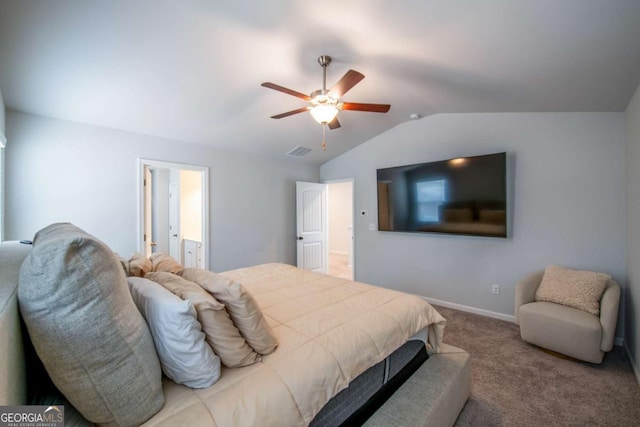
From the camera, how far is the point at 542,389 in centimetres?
207

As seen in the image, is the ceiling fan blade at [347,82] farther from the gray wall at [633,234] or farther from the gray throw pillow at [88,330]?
the gray wall at [633,234]

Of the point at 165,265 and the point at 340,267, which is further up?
the point at 165,265

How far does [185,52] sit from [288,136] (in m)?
2.04

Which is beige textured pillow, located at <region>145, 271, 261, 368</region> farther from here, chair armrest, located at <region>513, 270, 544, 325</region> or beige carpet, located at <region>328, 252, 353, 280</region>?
beige carpet, located at <region>328, 252, 353, 280</region>

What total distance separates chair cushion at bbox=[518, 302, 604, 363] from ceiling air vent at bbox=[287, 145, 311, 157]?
144 inches

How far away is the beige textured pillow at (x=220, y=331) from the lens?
1.12 m

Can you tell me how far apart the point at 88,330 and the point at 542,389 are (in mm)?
2957

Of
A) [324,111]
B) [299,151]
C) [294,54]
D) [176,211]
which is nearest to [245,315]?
[324,111]

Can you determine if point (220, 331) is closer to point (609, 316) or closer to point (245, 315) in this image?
point (245, 315)

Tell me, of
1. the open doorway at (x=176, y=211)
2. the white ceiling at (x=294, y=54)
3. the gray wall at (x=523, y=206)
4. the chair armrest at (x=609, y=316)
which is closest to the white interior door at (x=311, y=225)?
the gray wall at (x=523, y=206)

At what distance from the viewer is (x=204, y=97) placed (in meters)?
2.75

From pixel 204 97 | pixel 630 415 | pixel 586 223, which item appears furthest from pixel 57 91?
pixel 586 223

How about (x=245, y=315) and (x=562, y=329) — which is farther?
(x=562, y=329)

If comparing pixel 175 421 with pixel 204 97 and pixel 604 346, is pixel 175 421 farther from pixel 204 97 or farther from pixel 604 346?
pixel 604 346
